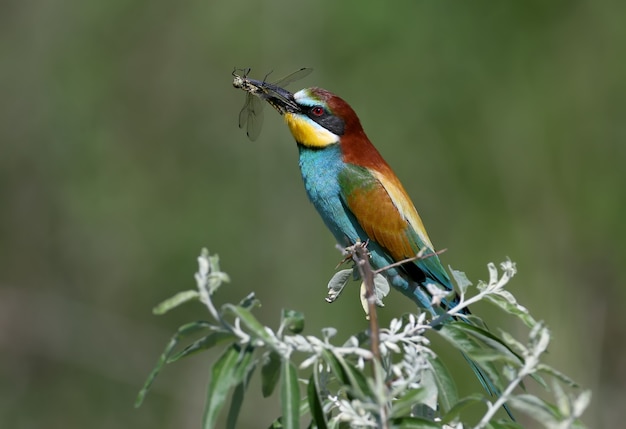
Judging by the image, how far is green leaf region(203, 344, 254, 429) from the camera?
42.6 inches

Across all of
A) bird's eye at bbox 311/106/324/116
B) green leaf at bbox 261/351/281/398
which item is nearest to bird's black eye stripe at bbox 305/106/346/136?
bird's eye at bbox 311/106/324/116

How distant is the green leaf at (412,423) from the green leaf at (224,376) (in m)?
0.19

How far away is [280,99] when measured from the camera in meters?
2.85

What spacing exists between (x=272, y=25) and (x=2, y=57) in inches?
49.9

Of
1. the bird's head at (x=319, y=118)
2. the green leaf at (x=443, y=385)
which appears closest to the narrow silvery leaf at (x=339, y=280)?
the green leaf at (x=443, y=385)

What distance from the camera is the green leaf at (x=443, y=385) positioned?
129 centimetres

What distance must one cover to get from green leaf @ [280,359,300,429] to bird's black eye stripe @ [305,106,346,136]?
5.57ft

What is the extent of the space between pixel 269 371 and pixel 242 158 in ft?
9.61

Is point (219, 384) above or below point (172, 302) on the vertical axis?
below

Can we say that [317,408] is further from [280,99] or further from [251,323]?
[280,99]

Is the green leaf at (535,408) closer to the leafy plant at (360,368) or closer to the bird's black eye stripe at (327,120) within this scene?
the leafy plant at (360,368)

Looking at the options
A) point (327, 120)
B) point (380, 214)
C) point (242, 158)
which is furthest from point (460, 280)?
point (242, 158)

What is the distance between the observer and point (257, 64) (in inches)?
162

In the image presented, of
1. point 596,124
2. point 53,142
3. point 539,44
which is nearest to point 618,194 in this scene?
point 596,124
